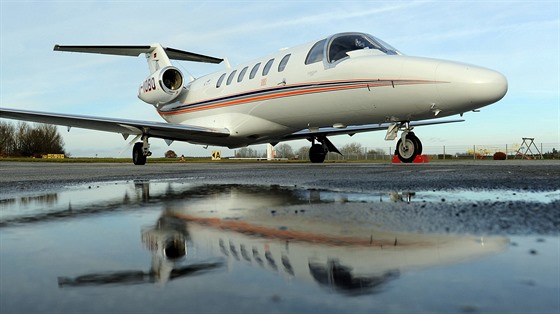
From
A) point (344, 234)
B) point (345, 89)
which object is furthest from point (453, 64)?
point (344, 234)

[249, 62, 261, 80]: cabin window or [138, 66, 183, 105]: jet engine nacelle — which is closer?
[249, 62, 261, 80]: cabin window

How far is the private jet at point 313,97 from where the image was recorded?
854 centimetres

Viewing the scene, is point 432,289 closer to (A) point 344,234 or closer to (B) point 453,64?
(A) point 344,234

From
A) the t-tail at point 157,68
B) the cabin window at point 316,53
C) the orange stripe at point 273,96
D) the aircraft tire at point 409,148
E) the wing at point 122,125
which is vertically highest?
the t-tail at point 157,68

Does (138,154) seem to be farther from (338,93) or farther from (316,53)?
(338,93)

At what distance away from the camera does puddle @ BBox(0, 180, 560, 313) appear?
1208 millimetres

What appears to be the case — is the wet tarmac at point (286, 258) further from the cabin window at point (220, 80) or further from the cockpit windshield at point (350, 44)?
the cabin window at point (220, 80)

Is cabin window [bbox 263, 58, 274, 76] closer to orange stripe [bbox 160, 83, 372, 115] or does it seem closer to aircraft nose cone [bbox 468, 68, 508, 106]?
orange stripe [bbox 160, 83, 372, 115]

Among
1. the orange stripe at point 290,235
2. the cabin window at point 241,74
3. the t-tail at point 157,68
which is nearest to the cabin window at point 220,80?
the cabin window at point 241,74

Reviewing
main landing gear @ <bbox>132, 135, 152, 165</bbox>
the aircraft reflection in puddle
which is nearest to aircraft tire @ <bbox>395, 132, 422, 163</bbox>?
the aircraft reflection in puddle

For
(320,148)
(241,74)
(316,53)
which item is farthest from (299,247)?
(320,148)

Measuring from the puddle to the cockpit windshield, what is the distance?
25.2 ft

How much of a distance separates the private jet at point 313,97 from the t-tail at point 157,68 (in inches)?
2.1

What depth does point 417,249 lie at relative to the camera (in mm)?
1728
